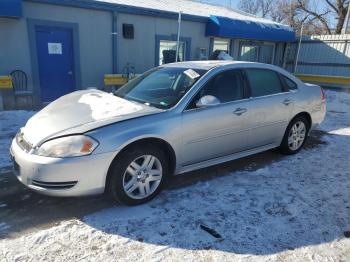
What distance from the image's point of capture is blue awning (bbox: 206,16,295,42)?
11.9 metres

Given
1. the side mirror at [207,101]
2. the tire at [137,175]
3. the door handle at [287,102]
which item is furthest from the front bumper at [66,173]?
the door handle at [287,102]

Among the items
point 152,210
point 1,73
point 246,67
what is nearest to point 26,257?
point 152,210

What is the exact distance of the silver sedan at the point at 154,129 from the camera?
3.04 metres

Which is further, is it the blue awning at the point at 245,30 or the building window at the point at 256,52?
the building window at the point at 256,52

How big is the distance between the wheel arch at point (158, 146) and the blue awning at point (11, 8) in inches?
245

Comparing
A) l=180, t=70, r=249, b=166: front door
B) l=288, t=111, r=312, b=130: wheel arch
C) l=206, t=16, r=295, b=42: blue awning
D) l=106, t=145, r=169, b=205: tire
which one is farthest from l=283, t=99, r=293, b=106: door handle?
l=206, t=16, r=295, b=42: blue awning

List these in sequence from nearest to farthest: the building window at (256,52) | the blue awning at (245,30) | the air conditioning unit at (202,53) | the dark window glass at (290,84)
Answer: the dark window glass at (290,84) → the blue awning at (245,30) → the air conditioning unit at (202,53) → the building window at (256,52)

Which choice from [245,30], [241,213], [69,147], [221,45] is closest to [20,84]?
[69,147]

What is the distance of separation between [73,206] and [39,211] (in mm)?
341

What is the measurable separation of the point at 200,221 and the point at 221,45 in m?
11.1

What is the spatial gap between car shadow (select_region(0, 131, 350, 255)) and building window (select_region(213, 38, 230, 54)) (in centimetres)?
957

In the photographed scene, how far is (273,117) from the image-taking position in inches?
182

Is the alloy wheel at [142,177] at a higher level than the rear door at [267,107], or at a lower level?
lower

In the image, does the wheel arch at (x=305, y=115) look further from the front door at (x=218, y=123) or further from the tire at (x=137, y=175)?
the tire at (x=137, y=175)
